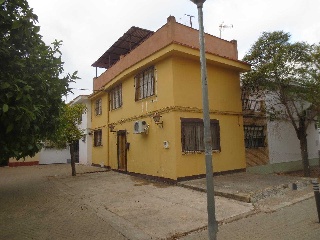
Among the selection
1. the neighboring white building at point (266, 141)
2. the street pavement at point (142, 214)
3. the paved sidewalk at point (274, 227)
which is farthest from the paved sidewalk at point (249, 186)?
the neighboring white building at point (266, 141)

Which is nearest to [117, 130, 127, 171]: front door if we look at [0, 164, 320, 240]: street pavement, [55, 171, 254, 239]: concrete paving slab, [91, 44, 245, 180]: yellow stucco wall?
[91, 44, 245, 180]: yellow stucco wall

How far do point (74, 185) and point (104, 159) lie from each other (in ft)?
20.2

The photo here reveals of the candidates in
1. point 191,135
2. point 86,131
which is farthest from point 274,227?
point 86,131

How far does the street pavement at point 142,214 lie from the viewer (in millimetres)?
5520

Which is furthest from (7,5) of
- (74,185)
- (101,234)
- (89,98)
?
(89,98)

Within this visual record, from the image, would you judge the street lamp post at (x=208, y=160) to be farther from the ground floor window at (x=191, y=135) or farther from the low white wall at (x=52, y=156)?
the low white wall at (x=52, y=156)

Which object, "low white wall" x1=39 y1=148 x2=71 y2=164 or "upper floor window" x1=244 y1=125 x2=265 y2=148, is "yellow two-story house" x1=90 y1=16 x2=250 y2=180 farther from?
"low white wall" x1=39 y1=148 x2=71 y2=164

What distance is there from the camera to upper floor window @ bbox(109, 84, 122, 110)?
603 inches

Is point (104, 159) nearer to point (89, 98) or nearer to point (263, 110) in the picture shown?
point (89, 98)

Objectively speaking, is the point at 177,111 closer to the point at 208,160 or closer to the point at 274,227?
the point at 274,227

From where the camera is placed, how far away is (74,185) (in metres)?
11.5

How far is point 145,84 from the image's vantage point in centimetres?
1260

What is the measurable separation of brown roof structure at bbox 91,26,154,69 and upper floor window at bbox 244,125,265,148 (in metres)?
7.93

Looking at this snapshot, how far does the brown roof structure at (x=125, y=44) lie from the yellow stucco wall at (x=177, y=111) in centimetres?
303
